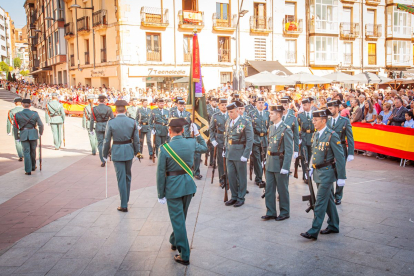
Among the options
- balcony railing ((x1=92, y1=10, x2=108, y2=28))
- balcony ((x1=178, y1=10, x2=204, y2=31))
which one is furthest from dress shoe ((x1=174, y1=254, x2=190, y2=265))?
balcony railing ((x1=92, y1=10, x2=108, y2=28))

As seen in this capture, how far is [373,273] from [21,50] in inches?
7334

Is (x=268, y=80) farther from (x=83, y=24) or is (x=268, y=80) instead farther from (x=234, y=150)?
(x=83, y=24)

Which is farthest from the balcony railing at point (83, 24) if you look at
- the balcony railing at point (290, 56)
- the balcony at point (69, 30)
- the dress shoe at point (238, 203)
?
the dress shoe at point (238, 203)

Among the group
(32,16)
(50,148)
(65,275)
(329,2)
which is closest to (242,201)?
(65,275)

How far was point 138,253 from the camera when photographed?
18.5ft

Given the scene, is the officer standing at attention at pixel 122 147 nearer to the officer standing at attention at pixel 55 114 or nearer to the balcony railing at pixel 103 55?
the officer standing at attention at pixel 55 114

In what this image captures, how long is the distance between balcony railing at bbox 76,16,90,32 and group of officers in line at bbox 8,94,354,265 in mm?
24836

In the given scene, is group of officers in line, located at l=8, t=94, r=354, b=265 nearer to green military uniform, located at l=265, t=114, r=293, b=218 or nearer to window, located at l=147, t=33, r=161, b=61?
green military uniform, located at l=265, t=114, r=293, b=218

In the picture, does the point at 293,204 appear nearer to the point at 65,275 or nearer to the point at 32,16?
the point at 65,275

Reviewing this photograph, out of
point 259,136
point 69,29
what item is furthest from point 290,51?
point 259,136

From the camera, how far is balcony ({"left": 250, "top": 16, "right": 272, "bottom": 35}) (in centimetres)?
3438

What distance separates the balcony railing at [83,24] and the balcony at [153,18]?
672 centimetres

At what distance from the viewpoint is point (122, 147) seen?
24.8 feet

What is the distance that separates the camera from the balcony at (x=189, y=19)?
31.5 meters
